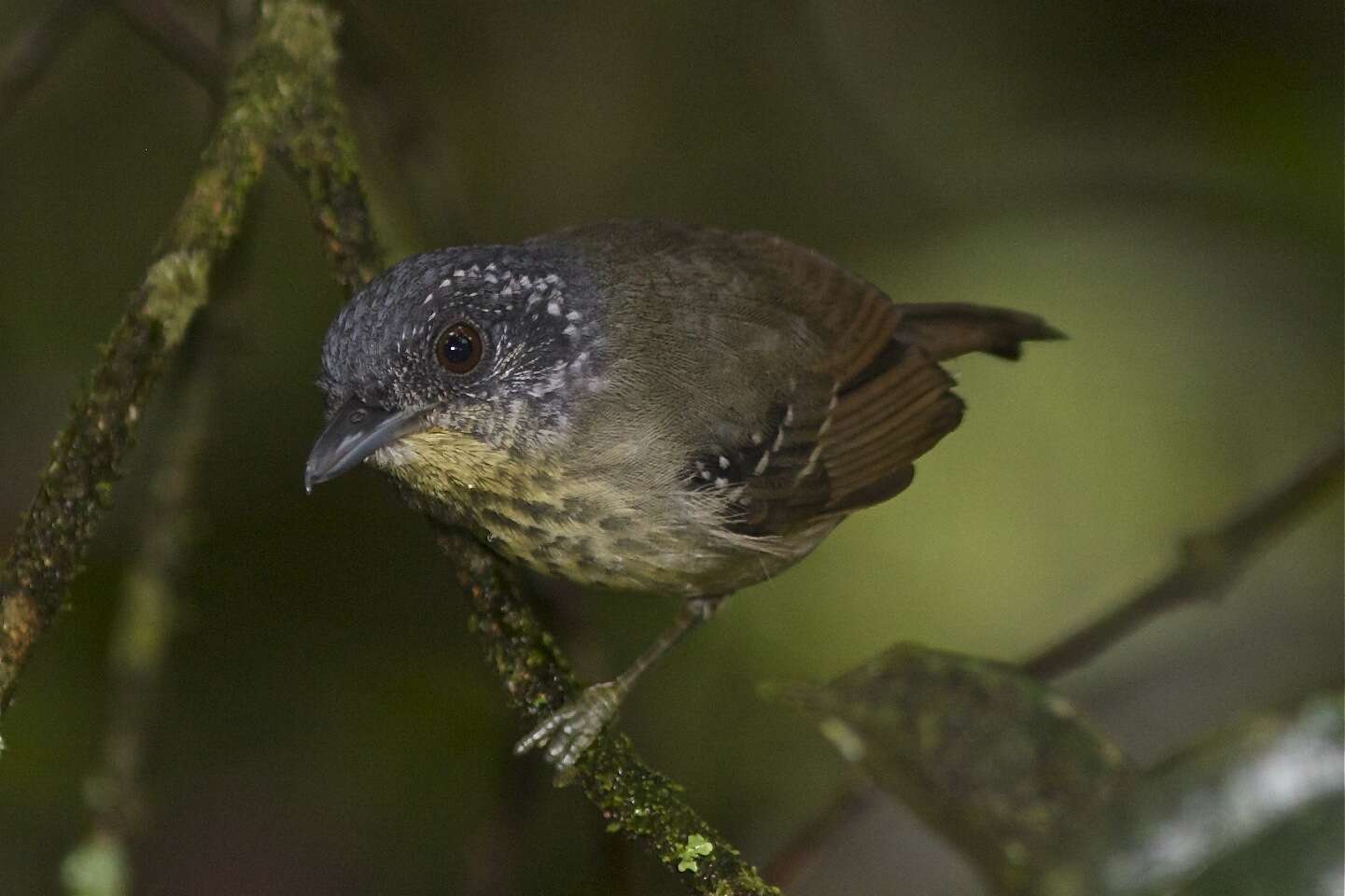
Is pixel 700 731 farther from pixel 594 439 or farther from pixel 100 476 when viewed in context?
pixel 100 476

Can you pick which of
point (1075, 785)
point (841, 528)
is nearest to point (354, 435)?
point (1075, 785)

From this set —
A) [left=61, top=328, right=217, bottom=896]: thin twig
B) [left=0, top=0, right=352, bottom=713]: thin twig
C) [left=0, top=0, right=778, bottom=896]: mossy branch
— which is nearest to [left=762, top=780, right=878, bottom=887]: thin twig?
[left=0, top=0, right=778, bottom=896]: mossy branch

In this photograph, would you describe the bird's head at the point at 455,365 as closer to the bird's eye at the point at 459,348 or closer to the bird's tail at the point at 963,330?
the bird's eye at the point at 459,348

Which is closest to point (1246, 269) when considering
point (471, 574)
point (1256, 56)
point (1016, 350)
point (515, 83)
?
point (1256, 56)

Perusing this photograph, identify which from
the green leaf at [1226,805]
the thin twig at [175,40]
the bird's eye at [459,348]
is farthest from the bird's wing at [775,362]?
the green leaf at [1226,805]

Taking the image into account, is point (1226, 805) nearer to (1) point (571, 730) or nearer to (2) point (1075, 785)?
(2) point (1075, 785)
